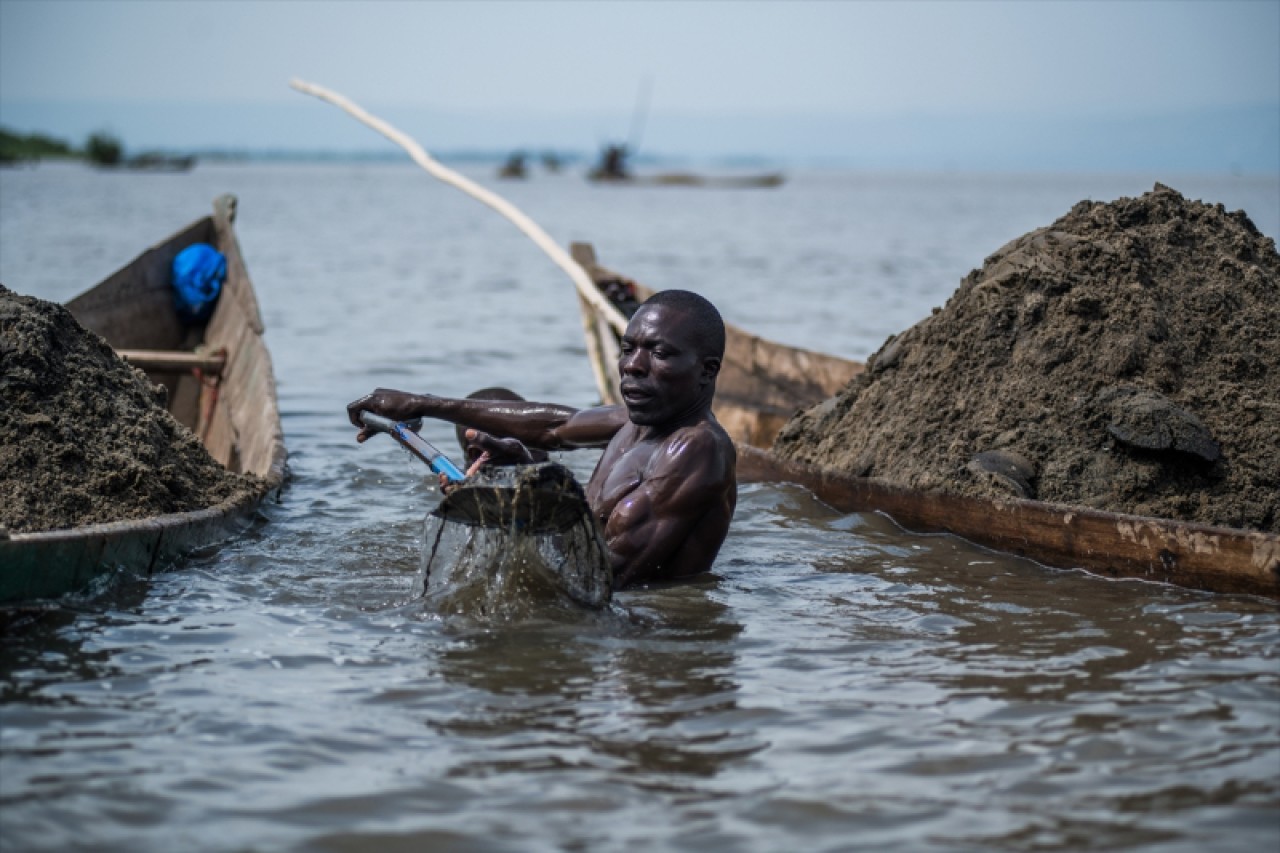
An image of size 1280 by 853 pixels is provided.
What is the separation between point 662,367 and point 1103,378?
2.31 m

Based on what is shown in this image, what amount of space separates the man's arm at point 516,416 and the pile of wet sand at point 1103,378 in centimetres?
156

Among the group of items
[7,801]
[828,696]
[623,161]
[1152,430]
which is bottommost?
[7,801]

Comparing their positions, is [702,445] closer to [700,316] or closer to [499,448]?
[700,316]

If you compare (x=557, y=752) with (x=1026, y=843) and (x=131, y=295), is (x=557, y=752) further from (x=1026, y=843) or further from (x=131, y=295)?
(x=131, y=295)

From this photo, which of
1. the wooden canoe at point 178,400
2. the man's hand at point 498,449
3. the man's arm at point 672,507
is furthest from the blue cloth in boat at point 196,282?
the man's arm at point 672,507

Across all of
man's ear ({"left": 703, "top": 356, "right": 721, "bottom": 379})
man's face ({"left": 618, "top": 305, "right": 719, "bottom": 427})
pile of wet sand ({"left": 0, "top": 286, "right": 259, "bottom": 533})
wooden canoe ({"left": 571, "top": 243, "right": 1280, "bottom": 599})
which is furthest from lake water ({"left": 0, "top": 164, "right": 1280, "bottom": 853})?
man's ear ({"left": 703, "top": 356, "right": 721, "bottom": 379})

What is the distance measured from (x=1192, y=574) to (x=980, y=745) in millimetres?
1826

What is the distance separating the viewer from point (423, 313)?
58.4 ft

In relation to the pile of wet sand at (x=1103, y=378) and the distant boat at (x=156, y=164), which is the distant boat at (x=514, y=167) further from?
the pile of wet sand at (x=1103, y=378)

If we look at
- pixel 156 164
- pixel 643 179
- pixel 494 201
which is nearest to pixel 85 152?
pixel 156 164

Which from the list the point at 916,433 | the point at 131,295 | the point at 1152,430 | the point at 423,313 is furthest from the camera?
the point at 423,313

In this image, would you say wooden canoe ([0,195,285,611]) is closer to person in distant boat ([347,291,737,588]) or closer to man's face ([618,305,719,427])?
person in distant boat ([347,291,737,588])

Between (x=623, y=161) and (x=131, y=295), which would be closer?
(x=131, y=295)

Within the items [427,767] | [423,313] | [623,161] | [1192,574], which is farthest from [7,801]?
[623,161]
